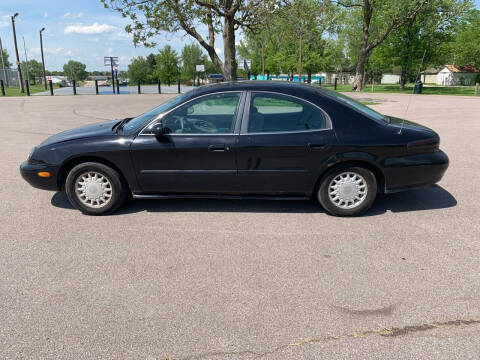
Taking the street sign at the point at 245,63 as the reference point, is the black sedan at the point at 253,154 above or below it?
below

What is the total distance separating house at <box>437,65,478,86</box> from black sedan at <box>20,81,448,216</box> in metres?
80.9

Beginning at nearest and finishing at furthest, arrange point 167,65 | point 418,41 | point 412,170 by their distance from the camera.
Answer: point 412,170 < point 418,41 < point 167,65

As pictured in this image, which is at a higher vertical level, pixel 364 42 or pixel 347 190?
pixel 364 42

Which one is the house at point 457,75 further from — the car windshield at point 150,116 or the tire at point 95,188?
the tire at point 95,188

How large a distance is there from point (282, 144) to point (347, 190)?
3.13ft

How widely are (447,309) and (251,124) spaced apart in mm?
2624

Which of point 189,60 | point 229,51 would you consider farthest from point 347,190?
point 189,60

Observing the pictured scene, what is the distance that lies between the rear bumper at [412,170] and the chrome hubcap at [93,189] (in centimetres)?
331

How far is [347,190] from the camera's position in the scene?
433 cm

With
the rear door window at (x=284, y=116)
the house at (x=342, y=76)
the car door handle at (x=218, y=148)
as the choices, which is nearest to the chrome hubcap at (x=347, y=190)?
the rear door window at (x=284, y=116)

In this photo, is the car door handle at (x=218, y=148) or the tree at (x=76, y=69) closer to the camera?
the car door handle at (x=218, y=148)

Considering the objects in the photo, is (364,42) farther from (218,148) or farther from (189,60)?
(189,60)

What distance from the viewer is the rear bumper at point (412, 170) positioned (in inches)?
167

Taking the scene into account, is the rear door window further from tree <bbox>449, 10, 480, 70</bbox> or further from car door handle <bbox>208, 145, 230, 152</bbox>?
tree <bbox>449, 10, 480, 70</bbox>
